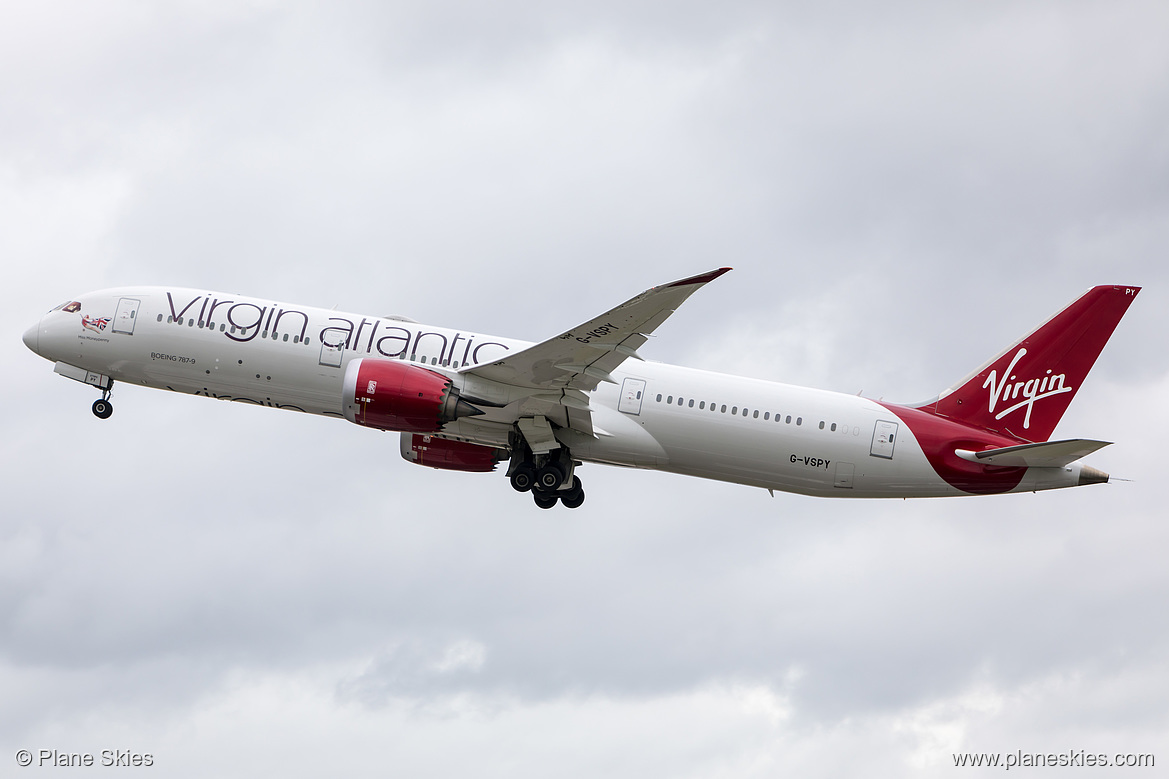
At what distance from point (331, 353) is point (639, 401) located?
9.84 meters

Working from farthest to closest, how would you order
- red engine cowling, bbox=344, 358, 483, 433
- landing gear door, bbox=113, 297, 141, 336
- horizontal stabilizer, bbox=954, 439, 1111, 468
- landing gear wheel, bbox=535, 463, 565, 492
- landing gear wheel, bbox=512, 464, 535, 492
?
landing gear door, bbox=113, 297, 141, 336 < landing gear wheel, bbox=512, 464, 535, 492 < landing gear wheel, bbox=535, 463, 565, 492 < red engine cowling, bbox=344, 358, 483, 433 < horizontal stabilizer, bbox=954, 439, 1111, 468

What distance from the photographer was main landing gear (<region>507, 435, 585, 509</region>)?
3681 centimetres

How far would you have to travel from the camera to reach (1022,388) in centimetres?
3716

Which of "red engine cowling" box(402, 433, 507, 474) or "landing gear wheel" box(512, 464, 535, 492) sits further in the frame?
"red engine cowling" box(402, 433, 507, 474)

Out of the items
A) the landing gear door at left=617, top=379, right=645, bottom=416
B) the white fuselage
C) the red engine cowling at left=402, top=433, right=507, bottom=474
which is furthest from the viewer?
the red engine cowling at left=402, top=433, right=507, bottom=474

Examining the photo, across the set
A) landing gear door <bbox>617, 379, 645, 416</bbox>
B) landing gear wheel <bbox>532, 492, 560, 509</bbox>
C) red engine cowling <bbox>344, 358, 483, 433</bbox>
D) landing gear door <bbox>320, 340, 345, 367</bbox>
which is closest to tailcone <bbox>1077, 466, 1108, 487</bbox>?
landing gear door <bbox>617, 379, 645, 416</bbox>

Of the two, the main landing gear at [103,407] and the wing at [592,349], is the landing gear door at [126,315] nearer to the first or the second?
the main landing gear at [103,407]

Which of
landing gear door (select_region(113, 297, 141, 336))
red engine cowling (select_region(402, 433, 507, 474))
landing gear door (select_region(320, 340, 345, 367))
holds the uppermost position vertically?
landing gear door (select_region(113, 297, 141, 336))

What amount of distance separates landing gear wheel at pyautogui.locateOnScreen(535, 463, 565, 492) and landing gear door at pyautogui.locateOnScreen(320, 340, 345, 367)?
726cm

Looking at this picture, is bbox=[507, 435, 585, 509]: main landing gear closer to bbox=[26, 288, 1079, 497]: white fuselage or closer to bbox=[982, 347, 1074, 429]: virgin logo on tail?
bbox=[26, 288, 1079, 497]: white fuselage

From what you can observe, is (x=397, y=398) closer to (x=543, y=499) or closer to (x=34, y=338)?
(x=543, y=499)

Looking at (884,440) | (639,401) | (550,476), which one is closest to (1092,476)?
(884,440)

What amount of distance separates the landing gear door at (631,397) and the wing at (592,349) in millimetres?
640

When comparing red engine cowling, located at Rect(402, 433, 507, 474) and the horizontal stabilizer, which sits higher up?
red engine cowling, located at Rect(402, 433, 507, 474)
